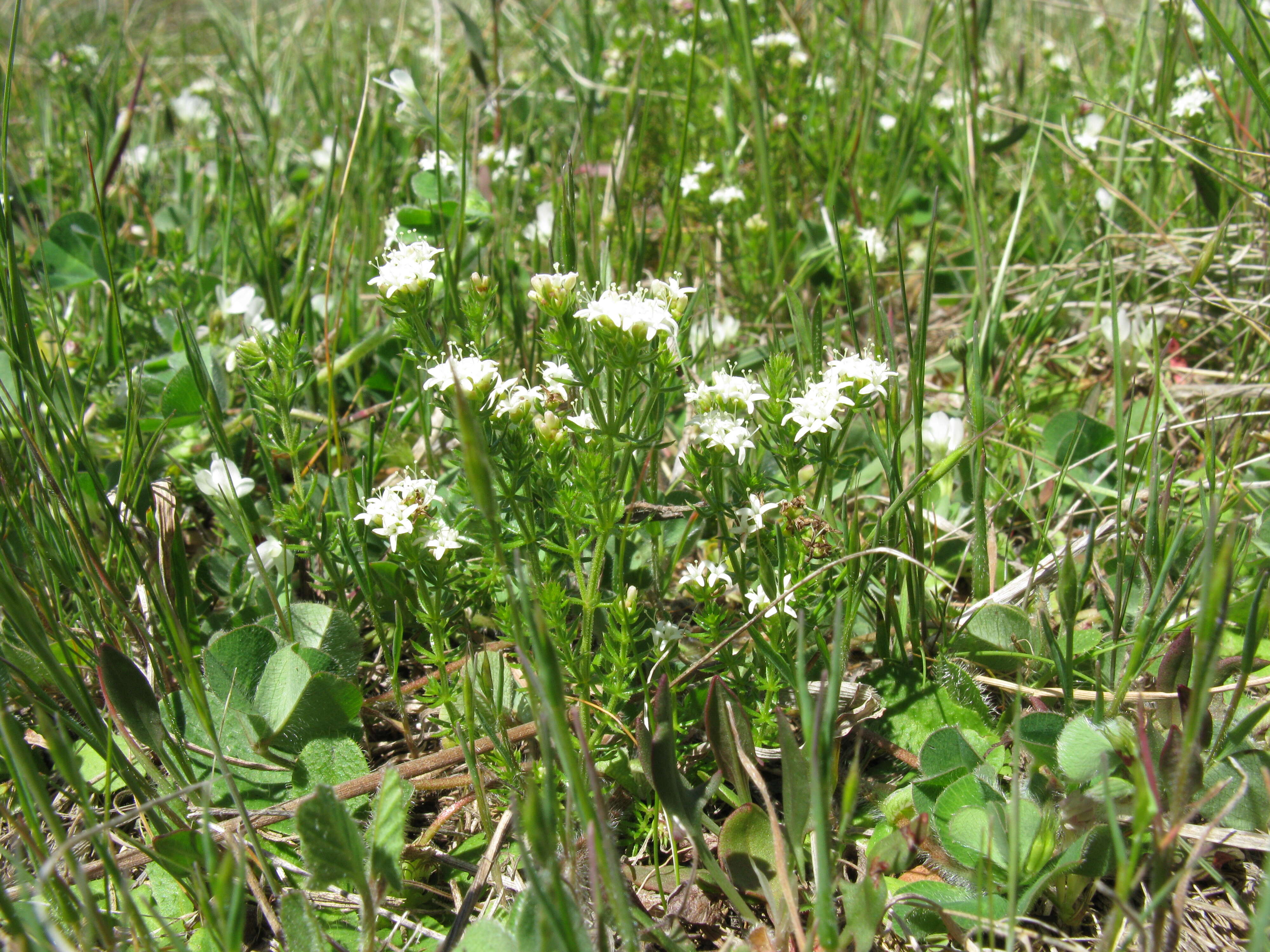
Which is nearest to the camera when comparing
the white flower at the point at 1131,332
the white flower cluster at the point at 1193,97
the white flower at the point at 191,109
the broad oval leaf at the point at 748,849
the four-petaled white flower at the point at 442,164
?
the broad oval leaf at the point at 748,849

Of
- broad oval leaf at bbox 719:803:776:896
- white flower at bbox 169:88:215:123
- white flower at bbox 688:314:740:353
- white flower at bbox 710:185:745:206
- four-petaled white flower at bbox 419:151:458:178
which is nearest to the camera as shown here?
broad oval leaf at bbox 719:803:776:896

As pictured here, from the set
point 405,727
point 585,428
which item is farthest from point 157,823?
point 585,428

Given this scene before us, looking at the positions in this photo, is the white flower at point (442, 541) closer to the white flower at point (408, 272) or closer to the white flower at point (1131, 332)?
the white flower at point (408, 272)

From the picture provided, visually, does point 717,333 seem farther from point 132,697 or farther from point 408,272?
point 132,697

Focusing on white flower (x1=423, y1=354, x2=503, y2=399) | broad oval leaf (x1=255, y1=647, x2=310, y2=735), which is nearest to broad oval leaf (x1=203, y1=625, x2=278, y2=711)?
broad oval leaf (x1=255, y1=647, x2=310, y2=735)

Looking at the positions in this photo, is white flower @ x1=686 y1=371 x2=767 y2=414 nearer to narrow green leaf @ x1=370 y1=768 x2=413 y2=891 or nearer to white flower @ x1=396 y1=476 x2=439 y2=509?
white flower @ x1=396 y1=476 x2=439 y2=509


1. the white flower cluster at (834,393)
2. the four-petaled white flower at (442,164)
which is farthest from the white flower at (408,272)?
the four-petaled white flower at (442,164)
